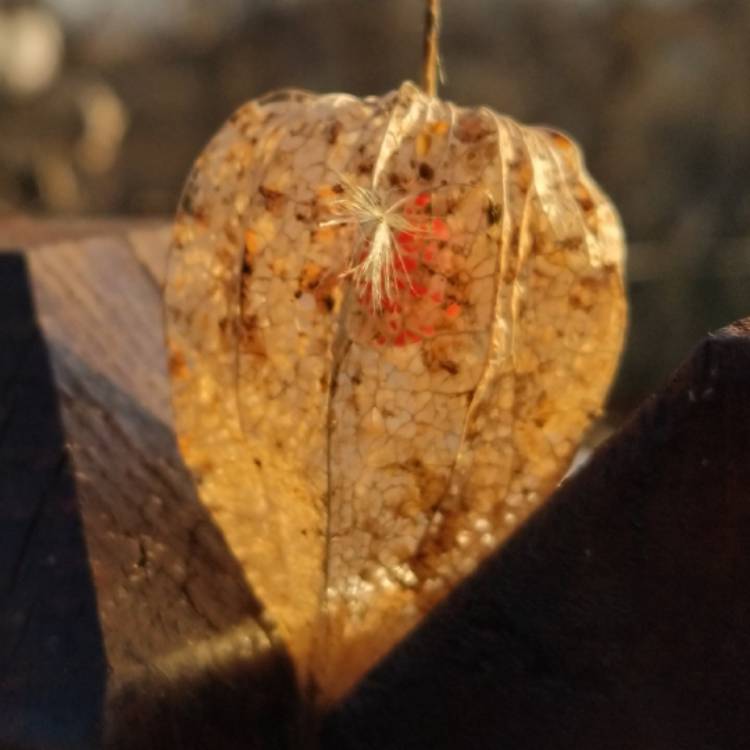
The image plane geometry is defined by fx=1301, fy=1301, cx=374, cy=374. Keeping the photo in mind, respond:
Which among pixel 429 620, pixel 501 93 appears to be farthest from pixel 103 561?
pixel 501 93

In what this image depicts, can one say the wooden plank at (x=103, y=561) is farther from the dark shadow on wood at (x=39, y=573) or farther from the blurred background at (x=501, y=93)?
the blurred background at (x=501, y=93)

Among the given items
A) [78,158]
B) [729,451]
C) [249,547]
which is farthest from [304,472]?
[78,158]

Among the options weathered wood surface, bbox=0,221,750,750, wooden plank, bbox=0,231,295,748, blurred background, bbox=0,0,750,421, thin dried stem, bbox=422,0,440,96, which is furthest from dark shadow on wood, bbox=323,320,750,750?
blurred background, bbox=0,0,750,421

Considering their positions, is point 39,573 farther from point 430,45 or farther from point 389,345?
point 430,45

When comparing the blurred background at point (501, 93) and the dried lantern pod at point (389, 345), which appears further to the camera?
the blurred background at point (501, 93)

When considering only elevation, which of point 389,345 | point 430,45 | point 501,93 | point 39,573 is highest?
point 430,45

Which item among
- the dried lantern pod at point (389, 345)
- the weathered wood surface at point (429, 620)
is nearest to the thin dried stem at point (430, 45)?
the dried lantern pod at point (389, 345)

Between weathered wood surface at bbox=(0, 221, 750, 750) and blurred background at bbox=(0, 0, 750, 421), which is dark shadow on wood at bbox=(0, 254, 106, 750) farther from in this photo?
blurred background at bbox=(0, 0, 750, 421)
